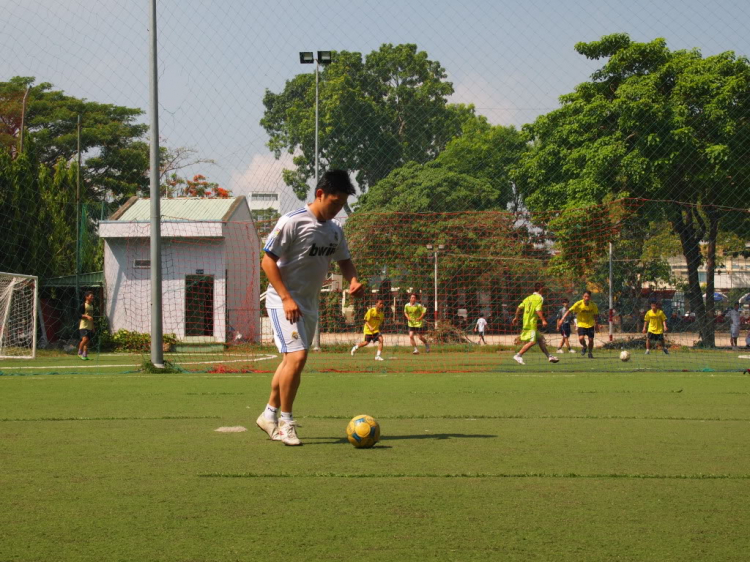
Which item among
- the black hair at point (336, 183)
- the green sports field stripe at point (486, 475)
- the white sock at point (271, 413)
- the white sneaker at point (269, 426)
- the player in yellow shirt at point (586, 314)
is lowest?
the green sports field stripe at point (486, 475)

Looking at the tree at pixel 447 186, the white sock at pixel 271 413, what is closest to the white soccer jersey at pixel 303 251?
the white sock at pixel 271 413

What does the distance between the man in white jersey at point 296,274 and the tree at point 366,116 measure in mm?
12004

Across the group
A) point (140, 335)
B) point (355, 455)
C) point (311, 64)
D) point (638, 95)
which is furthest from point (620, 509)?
point (638, 95)

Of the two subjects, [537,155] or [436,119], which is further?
[436,119]

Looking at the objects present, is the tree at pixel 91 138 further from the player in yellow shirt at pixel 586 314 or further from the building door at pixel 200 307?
the player in yellow shirt at pixel 586 314

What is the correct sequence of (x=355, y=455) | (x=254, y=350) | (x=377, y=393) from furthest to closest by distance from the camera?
(x=254, y=350) → (x=377, y=393) → (x=355, y=455)

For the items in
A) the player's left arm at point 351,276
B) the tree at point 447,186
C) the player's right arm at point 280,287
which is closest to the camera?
the player's right arm at point 280,287

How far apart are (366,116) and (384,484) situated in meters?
33.2

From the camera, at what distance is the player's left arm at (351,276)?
22.0ft

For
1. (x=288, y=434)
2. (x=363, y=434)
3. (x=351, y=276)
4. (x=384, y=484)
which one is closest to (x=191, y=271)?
(x=351, y=276)

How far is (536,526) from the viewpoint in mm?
3682

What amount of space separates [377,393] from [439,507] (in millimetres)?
7177

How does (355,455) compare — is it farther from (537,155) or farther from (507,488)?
(537,155)

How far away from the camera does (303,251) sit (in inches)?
253
